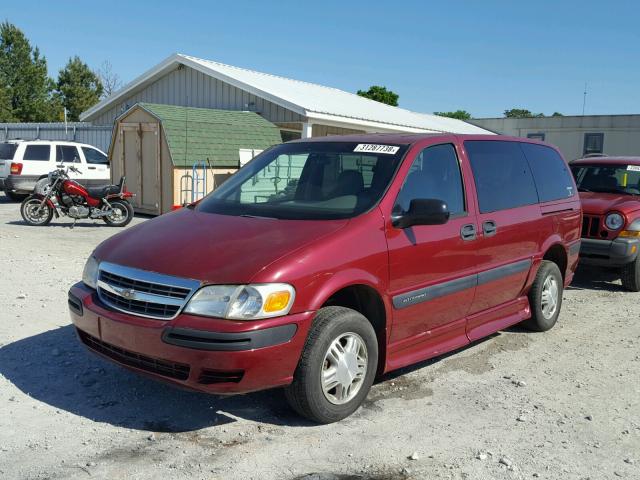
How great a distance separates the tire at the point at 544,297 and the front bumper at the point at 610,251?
6.98 feet

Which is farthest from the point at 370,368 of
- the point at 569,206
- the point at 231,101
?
the point at 231,101

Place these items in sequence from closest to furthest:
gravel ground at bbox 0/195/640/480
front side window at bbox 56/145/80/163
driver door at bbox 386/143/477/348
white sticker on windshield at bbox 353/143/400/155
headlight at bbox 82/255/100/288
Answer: gravel ground at bbox 0/195/640/480 → headlight at bbox 82/255/100/288 → driver door at bbox 386/143/477/348 → white sticker on windshield at bbox 353/143/400/155 → front side window at bbox 56/145/80/163

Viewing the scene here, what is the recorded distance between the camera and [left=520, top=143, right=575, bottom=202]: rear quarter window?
6.36 metres

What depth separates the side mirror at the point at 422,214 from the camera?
4422 mm

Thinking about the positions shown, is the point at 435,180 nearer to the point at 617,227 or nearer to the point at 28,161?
the point at 617,227

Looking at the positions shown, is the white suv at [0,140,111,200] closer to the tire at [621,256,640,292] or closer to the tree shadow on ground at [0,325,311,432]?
the tree shadow on ground at [0,325,311,432]

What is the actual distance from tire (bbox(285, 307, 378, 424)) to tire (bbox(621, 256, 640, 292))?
5673 mm

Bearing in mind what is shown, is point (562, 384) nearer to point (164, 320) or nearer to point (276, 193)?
point (276, 193)

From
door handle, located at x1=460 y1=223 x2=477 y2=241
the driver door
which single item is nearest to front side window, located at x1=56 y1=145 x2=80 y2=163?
the driver door

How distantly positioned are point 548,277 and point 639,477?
2996 mm

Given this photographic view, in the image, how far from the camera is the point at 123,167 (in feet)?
54.9

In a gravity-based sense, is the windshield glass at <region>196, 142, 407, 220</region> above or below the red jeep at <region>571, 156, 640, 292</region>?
above

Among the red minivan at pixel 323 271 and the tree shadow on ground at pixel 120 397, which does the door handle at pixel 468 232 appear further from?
the tree shadow on ground at pixel 120 397

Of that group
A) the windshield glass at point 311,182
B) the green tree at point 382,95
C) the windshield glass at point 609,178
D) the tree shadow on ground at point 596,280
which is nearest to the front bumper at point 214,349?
the windshield glass at point 311,182
